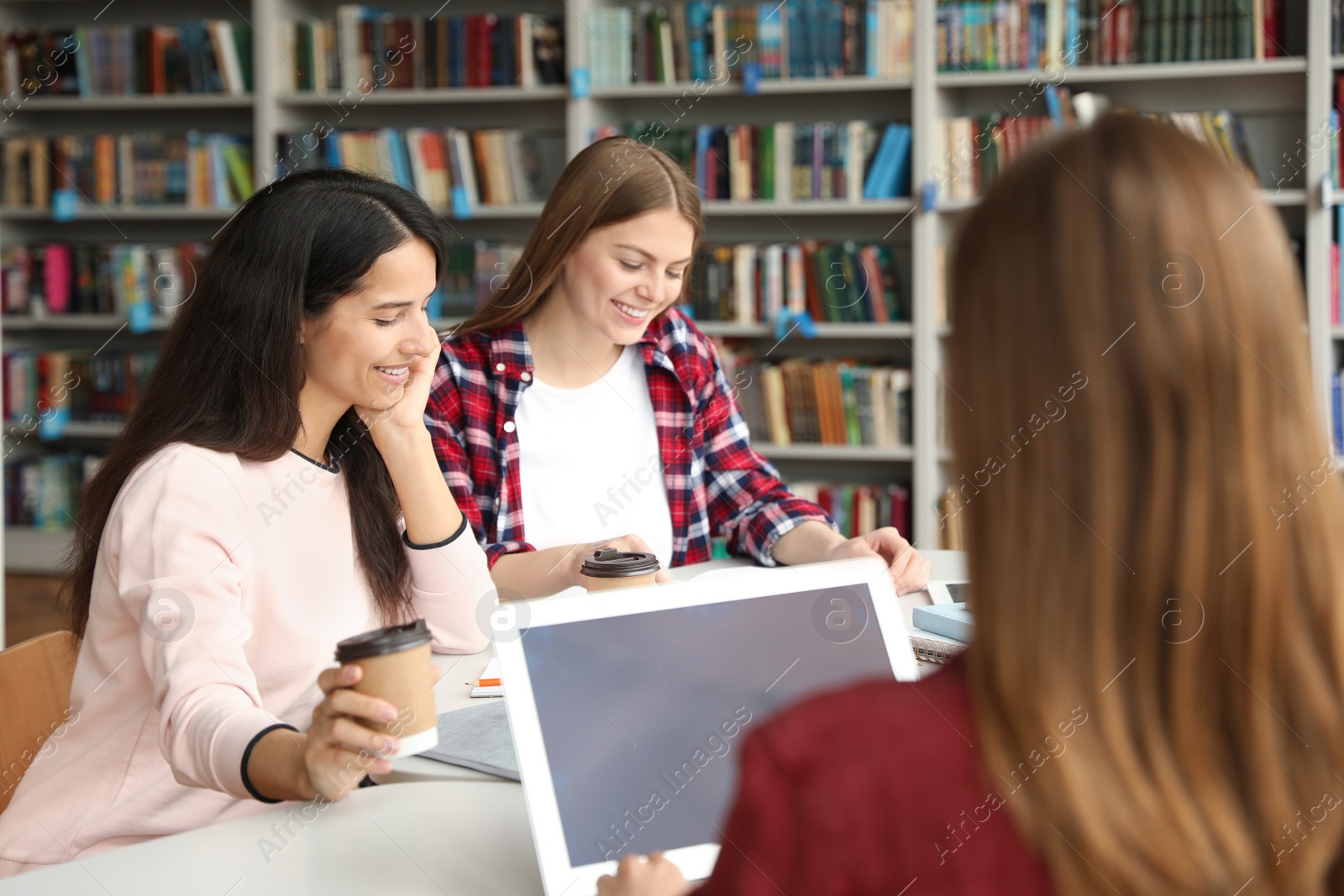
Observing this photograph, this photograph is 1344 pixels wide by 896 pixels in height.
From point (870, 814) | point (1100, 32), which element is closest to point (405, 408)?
point (870, 814)

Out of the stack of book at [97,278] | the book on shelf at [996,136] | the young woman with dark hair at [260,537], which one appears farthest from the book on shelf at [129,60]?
the young woman with dark hair at [260,537]

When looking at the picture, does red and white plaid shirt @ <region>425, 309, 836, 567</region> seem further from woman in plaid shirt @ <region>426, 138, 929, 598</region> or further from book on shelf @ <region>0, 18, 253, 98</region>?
book on shelf @ <region>0, 18, 253, 98</region>

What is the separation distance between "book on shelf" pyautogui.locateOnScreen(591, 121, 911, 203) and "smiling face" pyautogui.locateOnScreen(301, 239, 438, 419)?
2.17 m

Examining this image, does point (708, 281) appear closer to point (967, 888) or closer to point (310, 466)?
point (310, 466)

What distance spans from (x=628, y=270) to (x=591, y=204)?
126 mm

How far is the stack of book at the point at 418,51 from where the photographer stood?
11.8ft

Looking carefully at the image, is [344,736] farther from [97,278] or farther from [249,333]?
[97,278]

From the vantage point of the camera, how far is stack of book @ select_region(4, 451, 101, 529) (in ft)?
13.4

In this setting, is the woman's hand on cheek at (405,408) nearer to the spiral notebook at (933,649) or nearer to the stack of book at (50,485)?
the spiral notebook at (933,649)

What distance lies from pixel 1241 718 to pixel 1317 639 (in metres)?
0.05

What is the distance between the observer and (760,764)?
537 mm

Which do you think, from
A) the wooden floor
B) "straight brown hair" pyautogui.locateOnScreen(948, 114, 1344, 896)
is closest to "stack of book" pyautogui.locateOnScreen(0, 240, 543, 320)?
the wooden floor

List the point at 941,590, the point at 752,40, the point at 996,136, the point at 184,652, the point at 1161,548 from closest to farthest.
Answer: the point at 1161,548, the point at 184,652, the point at 941,590, the point at 996,136, the point at 752,40

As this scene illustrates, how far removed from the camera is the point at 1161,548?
1.68ft
